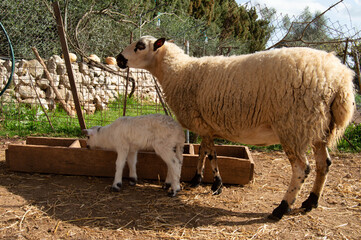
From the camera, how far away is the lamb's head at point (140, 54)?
4414 millimetres

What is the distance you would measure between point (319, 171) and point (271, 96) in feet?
3.73

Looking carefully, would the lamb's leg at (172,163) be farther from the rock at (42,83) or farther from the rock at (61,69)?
the rock at (61,69)

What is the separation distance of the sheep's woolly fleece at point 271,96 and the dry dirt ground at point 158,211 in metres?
0.88

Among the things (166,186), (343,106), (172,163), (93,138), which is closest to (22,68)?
(93,138)

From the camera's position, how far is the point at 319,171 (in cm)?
350

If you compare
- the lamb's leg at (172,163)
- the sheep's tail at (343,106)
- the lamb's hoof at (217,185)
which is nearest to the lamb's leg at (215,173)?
the lamb's hoof at (217,185)

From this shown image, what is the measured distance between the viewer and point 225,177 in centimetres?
427

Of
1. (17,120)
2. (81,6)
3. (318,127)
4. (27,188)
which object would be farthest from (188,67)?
(81,6)

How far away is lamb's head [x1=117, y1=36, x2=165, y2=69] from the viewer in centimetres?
441

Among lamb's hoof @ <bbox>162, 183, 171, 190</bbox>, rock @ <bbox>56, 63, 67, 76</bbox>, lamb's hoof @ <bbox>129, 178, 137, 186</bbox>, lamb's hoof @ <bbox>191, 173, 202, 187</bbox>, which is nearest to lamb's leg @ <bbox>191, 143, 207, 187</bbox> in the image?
lamb's hoof @ <bbox>191, 173, 202, 187</bbox>

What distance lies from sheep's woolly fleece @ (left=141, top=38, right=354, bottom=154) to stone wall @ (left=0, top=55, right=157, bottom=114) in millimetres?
3305

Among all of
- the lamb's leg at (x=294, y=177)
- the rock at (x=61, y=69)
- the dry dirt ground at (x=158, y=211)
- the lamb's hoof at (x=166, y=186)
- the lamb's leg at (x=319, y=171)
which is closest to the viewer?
the dry dirt ground at (x=158, y=211)

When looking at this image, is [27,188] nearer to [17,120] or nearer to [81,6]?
[17,120]

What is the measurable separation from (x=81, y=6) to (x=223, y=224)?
12.0 m
